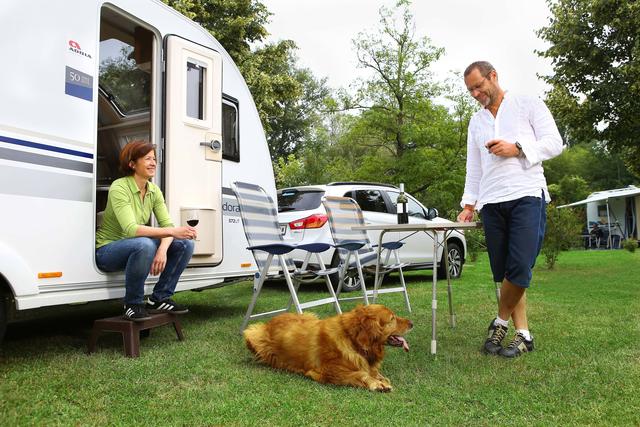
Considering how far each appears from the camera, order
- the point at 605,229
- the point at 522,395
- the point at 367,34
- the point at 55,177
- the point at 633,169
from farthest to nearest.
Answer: the point at 605,229
the point at 367,34
the point at 633,169
the point at 55,177
the point at 522,395

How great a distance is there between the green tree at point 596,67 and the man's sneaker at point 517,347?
364 inches

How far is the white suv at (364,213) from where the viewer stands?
264 inches

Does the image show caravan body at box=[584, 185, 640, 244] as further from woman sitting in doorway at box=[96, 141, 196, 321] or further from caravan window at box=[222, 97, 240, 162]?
woman sitting in doorway at box=[96, 141, 196, 321]

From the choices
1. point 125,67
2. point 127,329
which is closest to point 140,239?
point 127,329

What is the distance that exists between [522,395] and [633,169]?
48.3ft

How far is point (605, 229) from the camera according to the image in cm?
2330

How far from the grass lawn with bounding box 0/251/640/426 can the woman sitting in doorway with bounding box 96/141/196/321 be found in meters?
0.40

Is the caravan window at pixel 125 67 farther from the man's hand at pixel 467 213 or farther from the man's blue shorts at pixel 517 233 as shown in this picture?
the man's blue shorts at pixel 517 233

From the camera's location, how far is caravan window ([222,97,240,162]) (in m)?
4.89

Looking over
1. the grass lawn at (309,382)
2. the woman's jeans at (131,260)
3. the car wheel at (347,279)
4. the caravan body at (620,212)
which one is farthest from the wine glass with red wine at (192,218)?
the caravan body at (620,212)

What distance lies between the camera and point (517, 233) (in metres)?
3.36

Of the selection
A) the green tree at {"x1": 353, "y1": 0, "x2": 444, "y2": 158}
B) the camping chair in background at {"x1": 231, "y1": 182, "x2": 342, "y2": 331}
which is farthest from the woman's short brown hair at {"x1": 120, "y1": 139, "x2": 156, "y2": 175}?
the green tree at {"x1": 353, "y1": 0, "x2": 444, "y2": 158}

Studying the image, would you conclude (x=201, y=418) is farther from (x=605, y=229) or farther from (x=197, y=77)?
(x=605, y=229)

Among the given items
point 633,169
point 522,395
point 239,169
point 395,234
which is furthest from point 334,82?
point 522,395
